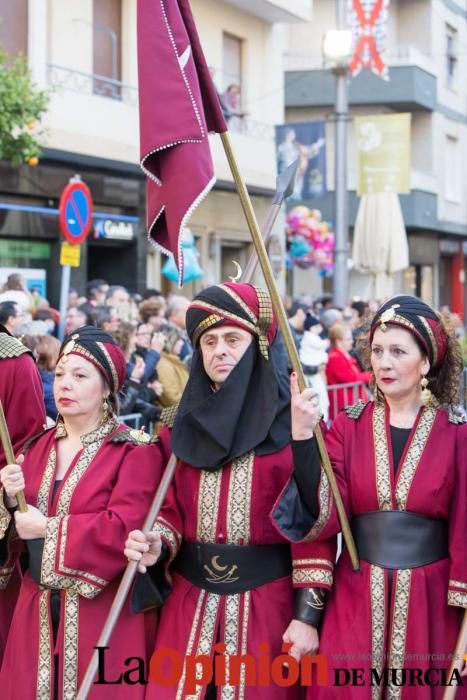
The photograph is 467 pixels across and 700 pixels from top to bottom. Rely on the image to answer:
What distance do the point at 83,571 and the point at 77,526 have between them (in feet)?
0.56

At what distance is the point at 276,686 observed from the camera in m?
4.03

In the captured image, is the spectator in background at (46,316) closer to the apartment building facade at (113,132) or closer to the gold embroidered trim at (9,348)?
the gold embroidered trim at (9,348)

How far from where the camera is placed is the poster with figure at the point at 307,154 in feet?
66.1

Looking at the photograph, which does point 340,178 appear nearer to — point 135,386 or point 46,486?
point 135,386

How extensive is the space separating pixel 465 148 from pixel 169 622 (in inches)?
1377

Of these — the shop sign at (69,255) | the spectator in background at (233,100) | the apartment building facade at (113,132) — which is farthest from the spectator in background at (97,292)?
the spectator in background at (233,100)

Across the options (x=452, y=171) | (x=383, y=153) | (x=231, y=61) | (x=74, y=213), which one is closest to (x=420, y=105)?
(x=452, y=171)

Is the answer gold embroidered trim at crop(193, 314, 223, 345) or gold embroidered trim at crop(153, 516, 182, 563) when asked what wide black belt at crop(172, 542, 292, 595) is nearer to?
gold embroidered trim at crop(153, 516, 182, 563)

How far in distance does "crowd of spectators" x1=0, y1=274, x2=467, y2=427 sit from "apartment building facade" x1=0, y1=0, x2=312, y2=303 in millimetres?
3908

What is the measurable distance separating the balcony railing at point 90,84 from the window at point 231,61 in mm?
3395

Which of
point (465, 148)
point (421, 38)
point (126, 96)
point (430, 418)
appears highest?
point (421, 38)

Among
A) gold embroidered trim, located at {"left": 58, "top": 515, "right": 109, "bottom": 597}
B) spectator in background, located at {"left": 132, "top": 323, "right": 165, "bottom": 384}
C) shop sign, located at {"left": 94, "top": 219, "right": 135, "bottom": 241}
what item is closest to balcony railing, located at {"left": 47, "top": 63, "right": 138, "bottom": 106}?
shop sign, located at {"left": 94, "top": 219, "right": 135, "bottom": 241}

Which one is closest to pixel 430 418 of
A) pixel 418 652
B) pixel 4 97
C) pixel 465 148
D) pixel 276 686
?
pixel 418 652

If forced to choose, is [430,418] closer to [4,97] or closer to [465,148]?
[4,97]
